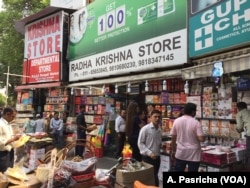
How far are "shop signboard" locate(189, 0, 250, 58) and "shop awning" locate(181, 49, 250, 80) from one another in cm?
17

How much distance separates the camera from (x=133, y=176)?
3.94m

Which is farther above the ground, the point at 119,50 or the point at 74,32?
the point at 74,32

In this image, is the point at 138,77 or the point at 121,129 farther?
the point at 121,129

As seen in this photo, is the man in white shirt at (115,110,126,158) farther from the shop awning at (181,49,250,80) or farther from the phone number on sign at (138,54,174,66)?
the shop awning at (181,49,250,80)

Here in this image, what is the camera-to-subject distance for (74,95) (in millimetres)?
14195

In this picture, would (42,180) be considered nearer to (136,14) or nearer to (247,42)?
(247,42)

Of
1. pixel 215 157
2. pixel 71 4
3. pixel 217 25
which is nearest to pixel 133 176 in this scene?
pixel 215 157

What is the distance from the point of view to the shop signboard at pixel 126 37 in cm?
850

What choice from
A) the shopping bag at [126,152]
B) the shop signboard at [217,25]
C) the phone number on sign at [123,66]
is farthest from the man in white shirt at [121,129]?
the shop signboard at [217,25]

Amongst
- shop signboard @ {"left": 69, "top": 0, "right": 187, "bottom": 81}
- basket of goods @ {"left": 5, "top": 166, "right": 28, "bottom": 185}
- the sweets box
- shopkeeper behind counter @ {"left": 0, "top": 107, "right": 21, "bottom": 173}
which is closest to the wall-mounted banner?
shop signboard @ {"left": 69, "top": 0, "right": 187, "bottom": 81}

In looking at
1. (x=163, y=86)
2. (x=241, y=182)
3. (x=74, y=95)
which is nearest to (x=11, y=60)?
(x=74, y=95)

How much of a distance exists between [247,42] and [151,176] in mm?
3496

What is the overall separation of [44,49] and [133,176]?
40.4ft

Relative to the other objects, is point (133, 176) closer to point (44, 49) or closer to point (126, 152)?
point (126, 152)
